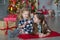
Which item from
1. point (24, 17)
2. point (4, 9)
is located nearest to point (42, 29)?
point (24, 17)

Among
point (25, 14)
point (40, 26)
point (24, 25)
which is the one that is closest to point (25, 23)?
point (24, 25)

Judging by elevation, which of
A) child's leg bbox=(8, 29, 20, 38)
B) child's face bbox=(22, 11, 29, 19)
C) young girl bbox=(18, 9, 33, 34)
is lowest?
child's leg bbox=(8, 29, 20, 38)

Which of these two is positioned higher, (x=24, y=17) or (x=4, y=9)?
(x=24, y=17)

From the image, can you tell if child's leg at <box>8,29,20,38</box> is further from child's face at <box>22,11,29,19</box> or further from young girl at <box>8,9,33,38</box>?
child's face at <box>22,11,29,19</box>

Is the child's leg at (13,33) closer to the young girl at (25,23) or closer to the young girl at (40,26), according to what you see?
the young girl at (25,23)

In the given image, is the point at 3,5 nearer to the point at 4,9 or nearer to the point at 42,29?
the point at 4,9

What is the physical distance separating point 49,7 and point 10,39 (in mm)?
7444

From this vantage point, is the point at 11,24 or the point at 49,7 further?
the point at 49,7

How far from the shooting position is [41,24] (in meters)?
4.65

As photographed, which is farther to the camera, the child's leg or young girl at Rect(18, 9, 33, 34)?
young girl at Rect(18, 9, 33, 34)

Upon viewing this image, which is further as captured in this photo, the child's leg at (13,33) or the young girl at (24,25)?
Answer: the young girl at (24,25)

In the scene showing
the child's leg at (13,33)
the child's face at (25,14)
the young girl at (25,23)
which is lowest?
the child's leg at (13,33)

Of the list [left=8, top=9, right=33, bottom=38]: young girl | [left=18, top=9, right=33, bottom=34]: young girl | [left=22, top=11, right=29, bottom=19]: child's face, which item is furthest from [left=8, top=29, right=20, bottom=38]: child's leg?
[left=22, top=11, right=29, bottom=19]: child's face

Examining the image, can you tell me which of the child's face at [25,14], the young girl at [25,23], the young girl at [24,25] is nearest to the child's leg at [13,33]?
the young girl at [24,25]
